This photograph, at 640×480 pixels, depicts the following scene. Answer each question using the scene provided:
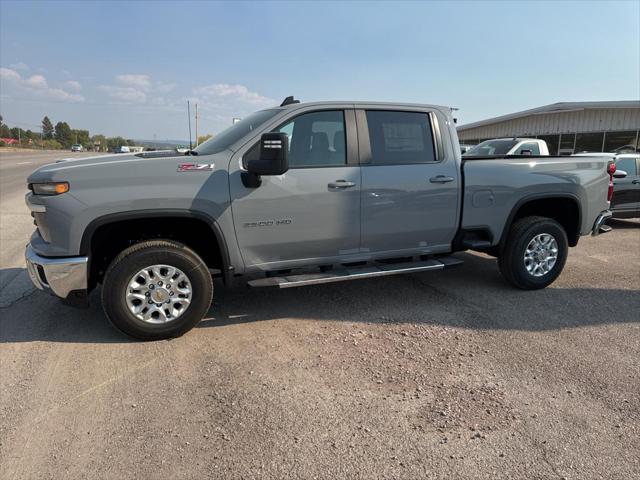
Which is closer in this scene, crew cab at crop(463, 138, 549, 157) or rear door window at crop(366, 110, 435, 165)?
rear door window at crop(366, 110, 435, 165)

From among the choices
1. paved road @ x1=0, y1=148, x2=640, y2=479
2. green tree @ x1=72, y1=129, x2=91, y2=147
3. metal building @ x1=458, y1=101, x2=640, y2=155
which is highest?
green tree @ x1=72, y1=129, x2=91, y2=147

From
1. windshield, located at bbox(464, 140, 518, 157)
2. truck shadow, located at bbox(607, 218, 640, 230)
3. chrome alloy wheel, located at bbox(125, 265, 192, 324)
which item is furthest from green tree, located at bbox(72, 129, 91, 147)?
chrome alloy wheel, located at bbox(125, 265, 192, 324)

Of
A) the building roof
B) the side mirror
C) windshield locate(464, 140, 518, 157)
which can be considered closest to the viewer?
the side mirror

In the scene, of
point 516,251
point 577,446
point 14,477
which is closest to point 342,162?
point 516,251

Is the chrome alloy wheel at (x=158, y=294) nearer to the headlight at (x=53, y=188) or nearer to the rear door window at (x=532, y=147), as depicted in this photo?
the headlight at (x=53, y=188)

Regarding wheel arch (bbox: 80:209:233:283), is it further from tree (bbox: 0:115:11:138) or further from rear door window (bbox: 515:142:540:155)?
tree (bbox: 0:115:11:138)

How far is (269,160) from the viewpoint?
3803mm

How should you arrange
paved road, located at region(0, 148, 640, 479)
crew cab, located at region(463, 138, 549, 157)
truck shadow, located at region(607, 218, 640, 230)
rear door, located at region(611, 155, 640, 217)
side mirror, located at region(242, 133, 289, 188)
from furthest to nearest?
1. crew cab, located at region(463, 138, 549, 157)
2. truck shadow, located at region(607, 218, 640, 230)
3. rear door, located at region(611, 155, 640, 217)
4. side mirror, located at region(242, 133, 289, 188)
5. paved road, located at region(0, 148, 640, 479)

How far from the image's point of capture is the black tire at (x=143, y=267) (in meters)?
3.75

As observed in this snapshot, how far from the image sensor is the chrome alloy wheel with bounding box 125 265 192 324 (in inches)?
151

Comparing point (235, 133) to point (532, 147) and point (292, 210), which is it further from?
point (532, 147)

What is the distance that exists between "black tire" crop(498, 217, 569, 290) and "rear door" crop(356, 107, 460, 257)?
783 millimetres

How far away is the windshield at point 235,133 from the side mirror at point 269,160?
15.5 inches

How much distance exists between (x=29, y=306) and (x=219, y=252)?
7.06ft
